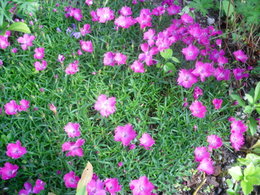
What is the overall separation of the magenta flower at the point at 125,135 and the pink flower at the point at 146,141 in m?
0.11

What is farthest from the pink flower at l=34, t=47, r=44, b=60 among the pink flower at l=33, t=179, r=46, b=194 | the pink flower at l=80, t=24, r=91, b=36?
the pink flower at l=33, t=179, r=46, b=194

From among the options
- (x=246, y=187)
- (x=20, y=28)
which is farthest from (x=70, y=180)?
(x=20, y=28)

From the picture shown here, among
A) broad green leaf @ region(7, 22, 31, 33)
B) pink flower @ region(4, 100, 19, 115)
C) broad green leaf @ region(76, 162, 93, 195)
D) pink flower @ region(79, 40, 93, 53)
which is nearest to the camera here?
broad green leaf @ region(76, 162, 93, 195)

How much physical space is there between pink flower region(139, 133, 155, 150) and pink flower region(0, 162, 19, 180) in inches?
35.4

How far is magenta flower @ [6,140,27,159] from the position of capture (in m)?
1.98

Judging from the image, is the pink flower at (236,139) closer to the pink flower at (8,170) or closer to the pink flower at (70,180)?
the pink flower at (70,180)

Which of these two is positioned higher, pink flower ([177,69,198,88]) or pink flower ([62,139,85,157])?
pink flower ([177,69,198,88])

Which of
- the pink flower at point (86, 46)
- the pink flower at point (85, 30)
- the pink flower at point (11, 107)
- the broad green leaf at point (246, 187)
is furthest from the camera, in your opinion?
the pink flower at point (85, 30)

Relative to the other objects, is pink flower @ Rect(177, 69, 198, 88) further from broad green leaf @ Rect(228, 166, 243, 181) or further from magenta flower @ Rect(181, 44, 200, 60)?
broad green leaf @ Rect(228, 166, 243, 181)

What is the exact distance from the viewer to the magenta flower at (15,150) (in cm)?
198

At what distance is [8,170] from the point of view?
1.97 m

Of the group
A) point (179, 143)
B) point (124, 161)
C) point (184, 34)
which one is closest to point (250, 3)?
point (184, 34)

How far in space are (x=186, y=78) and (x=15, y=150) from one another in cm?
144

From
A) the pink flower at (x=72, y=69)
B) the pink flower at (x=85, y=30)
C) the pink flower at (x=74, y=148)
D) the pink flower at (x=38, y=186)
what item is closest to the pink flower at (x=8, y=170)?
the pink flower at (x=38, y=186)
